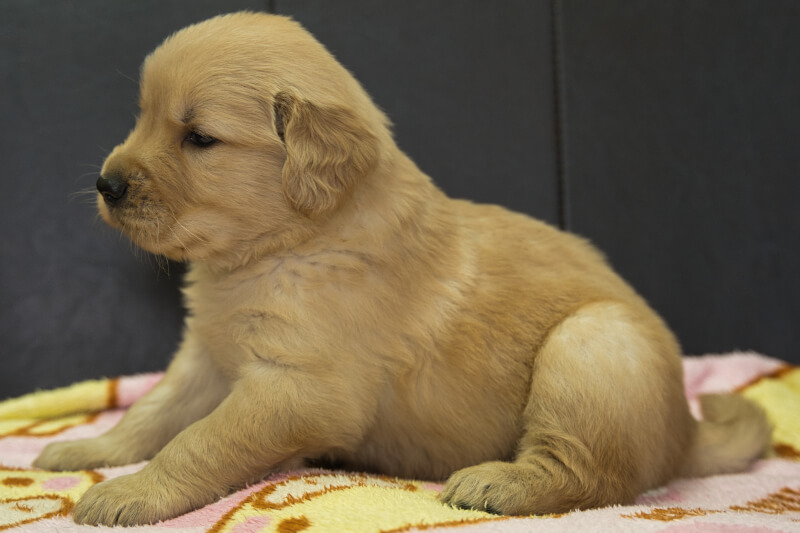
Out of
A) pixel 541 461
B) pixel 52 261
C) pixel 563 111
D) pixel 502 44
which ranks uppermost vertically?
pixel 502 44

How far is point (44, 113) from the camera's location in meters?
3.08

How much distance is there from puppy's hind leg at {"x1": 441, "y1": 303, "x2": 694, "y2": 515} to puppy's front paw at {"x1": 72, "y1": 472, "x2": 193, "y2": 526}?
0.68 metres

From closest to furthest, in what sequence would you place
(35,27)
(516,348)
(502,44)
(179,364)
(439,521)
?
(439,521) < (516,348) < (179,364) < (35,27) < (502,44)

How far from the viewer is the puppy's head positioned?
1.91m

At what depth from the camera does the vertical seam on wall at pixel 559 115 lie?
3529 mm

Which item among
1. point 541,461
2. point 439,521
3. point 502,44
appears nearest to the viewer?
point 439,521

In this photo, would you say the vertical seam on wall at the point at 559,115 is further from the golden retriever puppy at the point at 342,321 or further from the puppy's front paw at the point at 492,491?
the puppy's front paw at the point at 492,491

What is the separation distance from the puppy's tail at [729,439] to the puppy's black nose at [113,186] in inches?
76.4

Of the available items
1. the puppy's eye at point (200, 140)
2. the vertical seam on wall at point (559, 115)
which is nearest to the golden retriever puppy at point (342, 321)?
the puppy's eye at point (200, 140)

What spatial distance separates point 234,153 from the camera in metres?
1.94

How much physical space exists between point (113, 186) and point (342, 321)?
0.71 meters

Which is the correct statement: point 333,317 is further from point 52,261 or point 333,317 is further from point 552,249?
point 52,261

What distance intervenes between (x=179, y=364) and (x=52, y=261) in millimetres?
1146

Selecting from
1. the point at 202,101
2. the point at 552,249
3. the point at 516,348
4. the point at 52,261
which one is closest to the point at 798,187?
the point at 552,249
